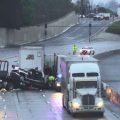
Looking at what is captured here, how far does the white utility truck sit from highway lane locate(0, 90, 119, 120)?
0.62 m

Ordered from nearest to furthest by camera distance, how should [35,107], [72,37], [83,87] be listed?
[83,87]
[35,107]
[72,37]

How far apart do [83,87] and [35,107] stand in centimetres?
638

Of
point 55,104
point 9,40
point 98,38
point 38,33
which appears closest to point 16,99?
point 55,104

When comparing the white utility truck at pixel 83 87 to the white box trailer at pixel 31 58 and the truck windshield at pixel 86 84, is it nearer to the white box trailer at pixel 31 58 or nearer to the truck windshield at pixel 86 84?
the truck windshield at pixel 86 84

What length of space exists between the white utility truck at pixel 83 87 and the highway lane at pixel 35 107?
2.04 ft

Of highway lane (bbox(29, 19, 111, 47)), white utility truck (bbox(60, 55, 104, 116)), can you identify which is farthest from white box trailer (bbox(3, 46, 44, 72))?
highway lane (bbox(29, 19, 111, 47))

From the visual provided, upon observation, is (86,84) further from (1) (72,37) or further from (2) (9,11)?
(1) (72,37)

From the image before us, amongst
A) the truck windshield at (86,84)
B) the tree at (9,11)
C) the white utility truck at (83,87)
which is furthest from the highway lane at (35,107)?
the tree at (9,11)

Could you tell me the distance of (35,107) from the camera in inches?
1519

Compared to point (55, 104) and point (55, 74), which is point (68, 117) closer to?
point (55, 104)

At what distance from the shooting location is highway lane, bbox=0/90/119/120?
3303 centimetres

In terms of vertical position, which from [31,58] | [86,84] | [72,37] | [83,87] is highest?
[72,37]

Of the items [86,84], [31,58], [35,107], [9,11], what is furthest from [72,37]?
[86,84]

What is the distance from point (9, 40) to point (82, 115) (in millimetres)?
75718
